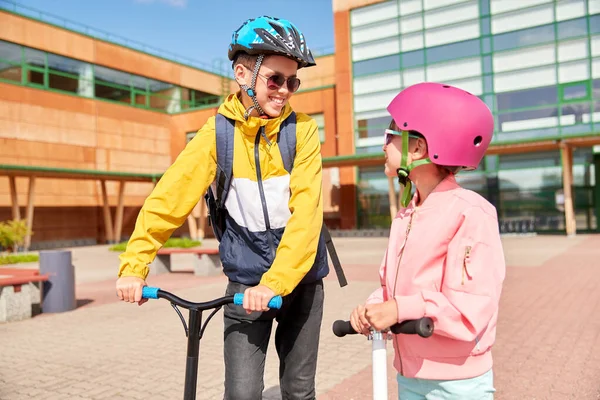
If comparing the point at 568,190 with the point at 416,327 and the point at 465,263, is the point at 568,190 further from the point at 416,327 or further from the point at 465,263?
the point at 416,327

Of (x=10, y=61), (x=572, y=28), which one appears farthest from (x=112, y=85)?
(x=572, y=28)

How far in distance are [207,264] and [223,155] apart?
1036 cm

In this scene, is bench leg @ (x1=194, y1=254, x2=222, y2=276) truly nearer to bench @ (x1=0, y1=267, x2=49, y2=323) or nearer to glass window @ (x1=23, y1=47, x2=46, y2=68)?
bench @ (x1=0, y1=267, x2=49, y2=323)

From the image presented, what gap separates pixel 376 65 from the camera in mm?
28547

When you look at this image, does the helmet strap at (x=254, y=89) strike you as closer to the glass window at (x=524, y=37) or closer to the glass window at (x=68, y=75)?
the glass window at (x=524, y=37)

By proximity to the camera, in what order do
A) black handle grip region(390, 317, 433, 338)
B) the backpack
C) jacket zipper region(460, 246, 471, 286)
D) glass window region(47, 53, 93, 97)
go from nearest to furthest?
1. black handle grip region(390, 317, 433, 338)
2. jacket zipper region(460, 246, 471, 286)
3. the backpack
4. glass window region(47, 53, 93, 97)

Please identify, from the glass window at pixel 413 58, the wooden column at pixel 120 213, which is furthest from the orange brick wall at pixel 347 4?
the wooden column at pixel 120 213

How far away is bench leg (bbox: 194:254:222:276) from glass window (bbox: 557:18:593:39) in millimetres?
19499

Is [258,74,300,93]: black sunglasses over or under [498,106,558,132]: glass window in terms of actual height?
under

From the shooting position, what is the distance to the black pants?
224 centimetres

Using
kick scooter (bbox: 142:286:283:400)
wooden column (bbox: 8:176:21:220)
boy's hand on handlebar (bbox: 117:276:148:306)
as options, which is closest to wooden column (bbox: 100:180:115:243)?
wooden column (bbox: 8:176:21:220)

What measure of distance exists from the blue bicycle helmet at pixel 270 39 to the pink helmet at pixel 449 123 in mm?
649

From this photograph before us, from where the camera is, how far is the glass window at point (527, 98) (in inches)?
945

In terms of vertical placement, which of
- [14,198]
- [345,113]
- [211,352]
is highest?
[345,113]
